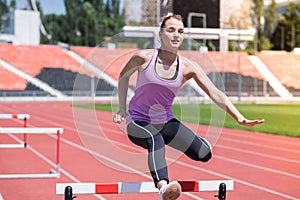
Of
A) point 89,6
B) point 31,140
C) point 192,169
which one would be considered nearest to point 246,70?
point 89,6

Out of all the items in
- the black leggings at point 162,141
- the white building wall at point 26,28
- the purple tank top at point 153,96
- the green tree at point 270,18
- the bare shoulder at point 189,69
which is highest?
the green tree at point 270,18

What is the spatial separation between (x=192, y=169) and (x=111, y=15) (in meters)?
62.6

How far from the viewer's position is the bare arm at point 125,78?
4.33m

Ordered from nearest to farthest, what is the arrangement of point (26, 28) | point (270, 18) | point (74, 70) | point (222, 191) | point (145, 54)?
point (145, 54) < point (222, 191) < point (74, 70) < point (26, 28) < point (270, 18)

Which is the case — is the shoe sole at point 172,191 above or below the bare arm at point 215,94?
below

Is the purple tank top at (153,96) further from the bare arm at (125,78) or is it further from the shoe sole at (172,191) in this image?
the shoe sole at (172,191)

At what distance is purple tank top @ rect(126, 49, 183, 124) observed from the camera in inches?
167

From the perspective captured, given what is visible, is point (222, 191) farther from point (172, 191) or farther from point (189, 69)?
point (189, 69)

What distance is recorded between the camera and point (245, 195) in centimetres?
680

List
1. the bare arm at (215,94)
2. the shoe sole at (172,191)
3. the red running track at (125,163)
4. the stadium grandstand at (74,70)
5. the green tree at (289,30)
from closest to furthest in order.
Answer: the shoe sole at (172,191)
the bare arm at (215,94)
the red running track at (125,163)
the stadium grandstand at (74,70)
the green tree at (289,30)

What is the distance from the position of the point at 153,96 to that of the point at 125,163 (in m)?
0.71

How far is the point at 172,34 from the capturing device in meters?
4.34

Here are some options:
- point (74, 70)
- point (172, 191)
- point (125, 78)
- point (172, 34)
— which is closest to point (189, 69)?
point (172, 34)

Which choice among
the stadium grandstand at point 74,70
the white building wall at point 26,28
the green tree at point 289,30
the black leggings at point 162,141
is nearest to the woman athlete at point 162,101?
the black leggings at point 162,141
